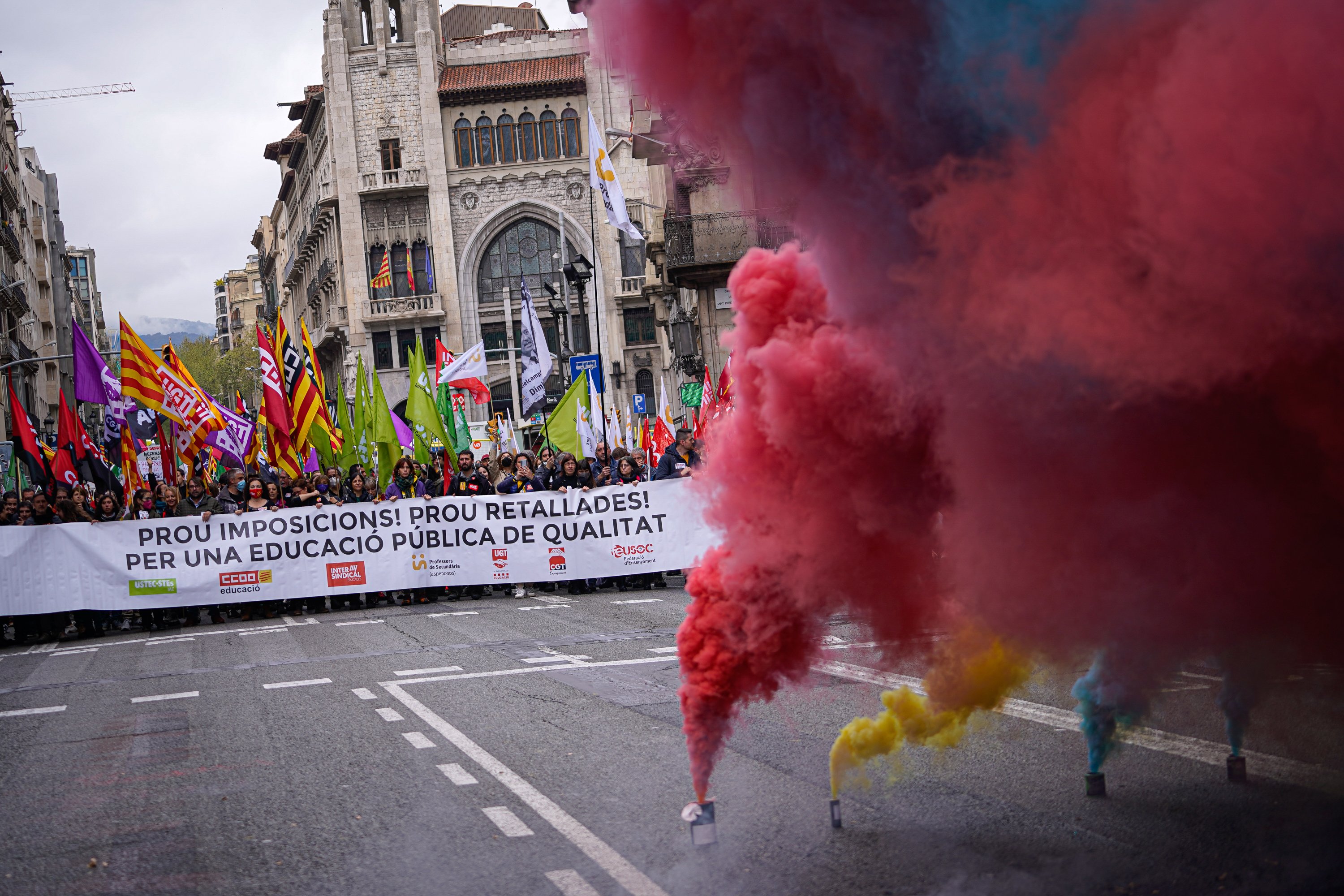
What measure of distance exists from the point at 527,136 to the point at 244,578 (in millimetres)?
52844

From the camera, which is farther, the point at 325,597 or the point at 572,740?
the point at 325,597

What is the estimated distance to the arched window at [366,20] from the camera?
6688 cm

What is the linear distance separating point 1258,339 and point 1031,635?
1458 millimetres

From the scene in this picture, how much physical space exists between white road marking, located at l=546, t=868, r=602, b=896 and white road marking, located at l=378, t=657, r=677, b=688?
5.50 metres

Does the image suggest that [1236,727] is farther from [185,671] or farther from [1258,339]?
[185,671]

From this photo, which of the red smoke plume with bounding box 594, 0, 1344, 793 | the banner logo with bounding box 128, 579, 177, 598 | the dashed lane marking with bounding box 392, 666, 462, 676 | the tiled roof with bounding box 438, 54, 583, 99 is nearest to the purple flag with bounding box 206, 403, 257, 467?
the banner logo with bounding box 128, 579, 177, 598

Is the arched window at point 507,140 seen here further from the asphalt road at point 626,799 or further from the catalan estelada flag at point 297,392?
the asphalt road at point 626,799

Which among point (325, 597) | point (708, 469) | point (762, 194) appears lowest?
point (325, 597)

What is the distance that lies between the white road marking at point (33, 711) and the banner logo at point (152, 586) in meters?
6.40

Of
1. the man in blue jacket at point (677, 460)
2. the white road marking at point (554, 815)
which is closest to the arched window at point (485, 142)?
the man in blue jacket at point (677, 460)

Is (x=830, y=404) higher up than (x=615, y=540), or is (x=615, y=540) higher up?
(x=830, y=404)

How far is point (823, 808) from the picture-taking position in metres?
5.71

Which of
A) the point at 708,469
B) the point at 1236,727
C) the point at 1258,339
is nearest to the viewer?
the point at 1258,339

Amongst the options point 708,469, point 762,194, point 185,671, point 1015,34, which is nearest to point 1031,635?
point 708,469
